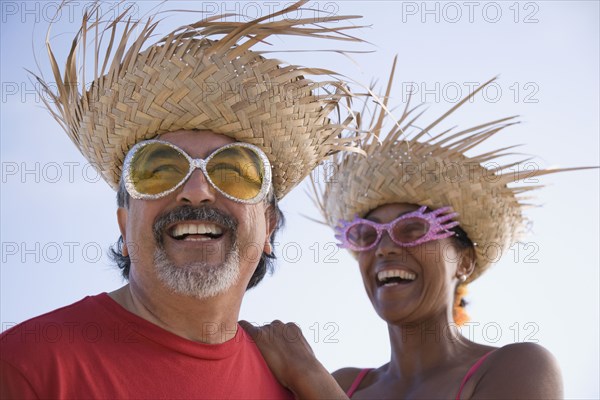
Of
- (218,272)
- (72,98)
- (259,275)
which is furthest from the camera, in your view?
(259,275)

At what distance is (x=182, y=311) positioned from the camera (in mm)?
3141

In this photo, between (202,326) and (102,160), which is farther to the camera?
(102,160)

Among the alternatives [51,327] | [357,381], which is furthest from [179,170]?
[357,381]

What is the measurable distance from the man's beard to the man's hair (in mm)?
297

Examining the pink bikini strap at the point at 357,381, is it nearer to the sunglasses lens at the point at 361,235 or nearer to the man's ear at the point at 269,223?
the sunglasses lens at the point at 361,235

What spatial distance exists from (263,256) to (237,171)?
2.46 feet

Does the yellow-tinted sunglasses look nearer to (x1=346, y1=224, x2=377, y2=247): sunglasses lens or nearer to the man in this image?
the man

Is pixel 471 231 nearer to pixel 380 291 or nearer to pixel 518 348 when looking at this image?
pixel 380 291

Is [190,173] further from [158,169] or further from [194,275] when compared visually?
[194,275]

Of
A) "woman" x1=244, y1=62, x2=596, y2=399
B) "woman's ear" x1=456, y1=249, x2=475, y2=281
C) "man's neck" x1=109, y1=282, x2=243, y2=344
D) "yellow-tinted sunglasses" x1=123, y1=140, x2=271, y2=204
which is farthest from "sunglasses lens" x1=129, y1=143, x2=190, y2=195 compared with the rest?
"woman's ear" x1=456, y1=249, x2=475, y2=281

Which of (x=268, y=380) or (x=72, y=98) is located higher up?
(x=72, y=98)

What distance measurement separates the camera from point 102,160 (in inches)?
136

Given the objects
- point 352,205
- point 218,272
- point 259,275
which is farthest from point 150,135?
point 352,205

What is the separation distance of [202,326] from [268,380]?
376 mm
